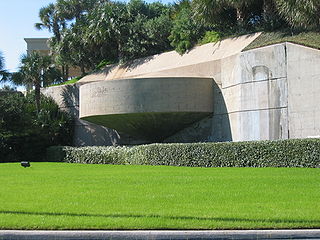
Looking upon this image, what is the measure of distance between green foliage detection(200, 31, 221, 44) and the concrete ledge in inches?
976

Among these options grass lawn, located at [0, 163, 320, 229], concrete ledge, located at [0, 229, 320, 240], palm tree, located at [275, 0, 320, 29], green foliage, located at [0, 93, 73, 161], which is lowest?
concrete ledge, located at [0, 229, 320, 240]

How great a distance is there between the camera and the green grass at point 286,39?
23558 mm

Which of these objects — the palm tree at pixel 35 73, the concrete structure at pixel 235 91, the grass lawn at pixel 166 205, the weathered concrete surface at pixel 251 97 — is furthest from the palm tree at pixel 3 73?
the grass lawn at pixel 166 205

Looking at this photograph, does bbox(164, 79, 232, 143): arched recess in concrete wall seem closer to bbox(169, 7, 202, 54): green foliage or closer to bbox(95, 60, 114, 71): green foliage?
bbox(169, 7, 202, 54): green foliage

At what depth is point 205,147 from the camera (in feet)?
76.5

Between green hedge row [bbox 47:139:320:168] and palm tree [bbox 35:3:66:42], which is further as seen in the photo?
palm tree [bbox 35:3:66:42]

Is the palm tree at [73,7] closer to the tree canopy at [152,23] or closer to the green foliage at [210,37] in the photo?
the tree canopy at [152,23]

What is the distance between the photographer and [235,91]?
27.0 meters

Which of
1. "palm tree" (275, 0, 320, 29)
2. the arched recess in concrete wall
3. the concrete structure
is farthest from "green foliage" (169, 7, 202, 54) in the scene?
"palm tree" (275, 0, 320, 29)

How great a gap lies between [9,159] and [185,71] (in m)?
14.1

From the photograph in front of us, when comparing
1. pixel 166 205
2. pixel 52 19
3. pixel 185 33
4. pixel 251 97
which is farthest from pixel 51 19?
pixel 166 205

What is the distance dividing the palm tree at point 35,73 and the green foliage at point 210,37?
1412 centimetres

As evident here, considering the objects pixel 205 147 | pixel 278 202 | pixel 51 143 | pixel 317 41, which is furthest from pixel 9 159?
pixel 278 202

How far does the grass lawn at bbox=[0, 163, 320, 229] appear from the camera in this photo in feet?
26.6
